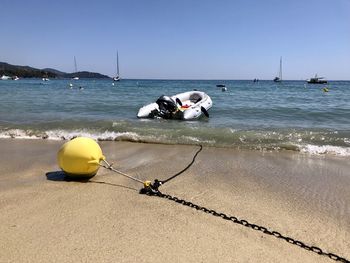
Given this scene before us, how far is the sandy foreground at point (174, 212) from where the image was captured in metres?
2.87

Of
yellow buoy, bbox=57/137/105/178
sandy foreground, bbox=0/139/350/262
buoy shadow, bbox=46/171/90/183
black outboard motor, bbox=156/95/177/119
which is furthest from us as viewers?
black outboard motor, bbox=156/95/177/119

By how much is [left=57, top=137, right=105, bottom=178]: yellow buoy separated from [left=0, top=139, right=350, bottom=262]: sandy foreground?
7.0 inches

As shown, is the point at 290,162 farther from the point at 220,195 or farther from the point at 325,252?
the point at 325,252

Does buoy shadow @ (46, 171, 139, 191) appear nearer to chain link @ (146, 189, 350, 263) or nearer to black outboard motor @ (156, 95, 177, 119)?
chain link @ (146, 189, 350, 263)

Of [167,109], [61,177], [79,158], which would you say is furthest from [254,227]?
[167,109]

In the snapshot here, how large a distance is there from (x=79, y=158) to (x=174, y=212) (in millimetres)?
1601

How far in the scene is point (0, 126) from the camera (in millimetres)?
10305

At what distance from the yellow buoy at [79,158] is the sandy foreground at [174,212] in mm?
179

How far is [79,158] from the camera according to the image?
15.2ft

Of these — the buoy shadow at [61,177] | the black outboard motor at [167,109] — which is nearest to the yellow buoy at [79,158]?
the buoy shadow at [61,177]

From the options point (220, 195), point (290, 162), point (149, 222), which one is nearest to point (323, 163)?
point (290, 162)

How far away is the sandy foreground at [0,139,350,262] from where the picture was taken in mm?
2869

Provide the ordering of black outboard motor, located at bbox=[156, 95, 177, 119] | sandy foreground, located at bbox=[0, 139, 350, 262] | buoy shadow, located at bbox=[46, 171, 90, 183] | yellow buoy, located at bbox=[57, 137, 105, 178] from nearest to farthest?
sandy foreground, located at bbox=[0, 139, 350, 262], yellow buoy, located at bbox=[57, 137, 105, 178], buoy shadow, located at bbox=[46, 171, 90, 183], black outboard motor, located at bbox=[156, 95, 177, 119]

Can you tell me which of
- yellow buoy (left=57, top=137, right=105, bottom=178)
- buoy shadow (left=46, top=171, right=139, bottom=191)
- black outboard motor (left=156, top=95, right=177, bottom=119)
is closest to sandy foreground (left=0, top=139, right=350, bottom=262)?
buoy shadow (left=46, top=171, right=139, bottom=191)
